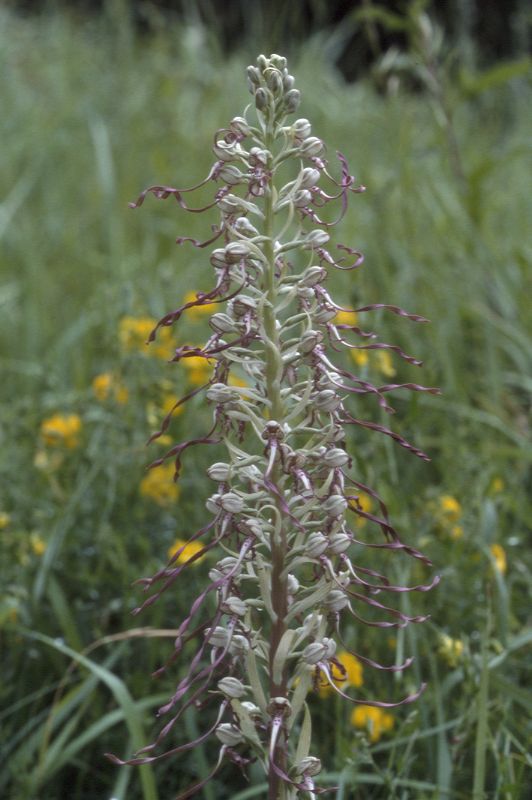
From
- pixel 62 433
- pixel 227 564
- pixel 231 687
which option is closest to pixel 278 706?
pixel 231 687

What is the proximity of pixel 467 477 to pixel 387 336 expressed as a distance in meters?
1.03

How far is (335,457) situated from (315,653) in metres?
0.25

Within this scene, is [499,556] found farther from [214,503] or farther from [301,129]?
[301,129]

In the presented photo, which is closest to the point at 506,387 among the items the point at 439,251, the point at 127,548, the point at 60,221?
the point at 439,251

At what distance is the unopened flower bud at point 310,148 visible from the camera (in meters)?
1.38

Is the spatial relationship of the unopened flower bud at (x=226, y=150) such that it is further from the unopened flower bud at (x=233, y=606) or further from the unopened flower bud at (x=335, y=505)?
the unopened flower bud at (x=233, y=606)

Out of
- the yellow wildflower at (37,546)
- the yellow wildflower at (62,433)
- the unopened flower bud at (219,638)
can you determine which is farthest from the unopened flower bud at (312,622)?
the yellow wildflower at (62,433)

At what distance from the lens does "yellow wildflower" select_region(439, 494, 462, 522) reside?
2.65 meters

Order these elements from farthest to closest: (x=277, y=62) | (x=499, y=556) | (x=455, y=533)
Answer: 1. (x=455, y=533)
2. (x=499, y=556)
3. (x=277, y=62)

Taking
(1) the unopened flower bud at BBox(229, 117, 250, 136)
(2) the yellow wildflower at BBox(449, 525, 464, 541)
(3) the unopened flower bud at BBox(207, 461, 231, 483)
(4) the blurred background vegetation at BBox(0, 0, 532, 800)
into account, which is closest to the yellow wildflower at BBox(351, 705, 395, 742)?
(4) the blurred background vegetation at BBox(0, 0, 532, 800)

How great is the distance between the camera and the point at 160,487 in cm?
291

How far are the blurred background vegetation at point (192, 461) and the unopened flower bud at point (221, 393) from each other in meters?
0.69

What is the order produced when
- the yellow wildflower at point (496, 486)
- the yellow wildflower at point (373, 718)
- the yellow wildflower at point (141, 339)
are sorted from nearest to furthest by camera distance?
1. the yellow wildflower at point (373, 718)
2. the yellow wildflower at point (496, 486)
3. the yellow wildflower at point (141, 339)

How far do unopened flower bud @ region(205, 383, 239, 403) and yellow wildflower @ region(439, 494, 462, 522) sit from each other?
137 cm
